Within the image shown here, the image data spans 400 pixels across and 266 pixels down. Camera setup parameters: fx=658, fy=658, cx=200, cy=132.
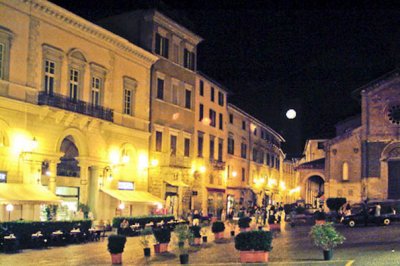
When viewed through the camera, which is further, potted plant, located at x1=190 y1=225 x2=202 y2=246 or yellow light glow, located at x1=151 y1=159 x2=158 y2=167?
yellow light glow, located at x1=151 y1=159 x2=158 y2=167

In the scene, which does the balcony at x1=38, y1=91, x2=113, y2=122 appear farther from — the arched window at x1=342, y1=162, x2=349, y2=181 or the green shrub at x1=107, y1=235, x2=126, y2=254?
the arched window at x1=342, y1=162, x2=349, y2=181

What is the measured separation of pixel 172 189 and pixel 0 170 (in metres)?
19.9

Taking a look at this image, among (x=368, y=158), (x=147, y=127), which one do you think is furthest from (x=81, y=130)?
(x=368, y=158)

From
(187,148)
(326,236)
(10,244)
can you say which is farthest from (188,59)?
(326,236)

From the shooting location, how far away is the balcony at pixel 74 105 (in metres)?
35.8

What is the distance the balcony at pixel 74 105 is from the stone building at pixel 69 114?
0.06m

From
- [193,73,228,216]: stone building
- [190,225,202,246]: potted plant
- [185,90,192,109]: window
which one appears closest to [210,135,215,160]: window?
[193,73,228,216]: stone building

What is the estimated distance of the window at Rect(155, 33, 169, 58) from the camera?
161 ft

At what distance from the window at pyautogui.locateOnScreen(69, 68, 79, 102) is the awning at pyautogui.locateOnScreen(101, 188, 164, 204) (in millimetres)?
6118

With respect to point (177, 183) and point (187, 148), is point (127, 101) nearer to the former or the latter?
point (177, 183)

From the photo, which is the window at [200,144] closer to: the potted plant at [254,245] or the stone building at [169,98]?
the stone building at [169,98]

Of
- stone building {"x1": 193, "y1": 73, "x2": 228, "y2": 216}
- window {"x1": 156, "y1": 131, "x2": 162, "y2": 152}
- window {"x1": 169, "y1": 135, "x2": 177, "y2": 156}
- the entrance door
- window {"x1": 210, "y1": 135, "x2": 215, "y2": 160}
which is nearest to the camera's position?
window {"x1": 156, "y1": 131, "x2": 162, "y2": 152}

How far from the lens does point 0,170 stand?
107ft

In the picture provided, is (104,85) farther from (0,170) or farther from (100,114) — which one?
(0,170)
